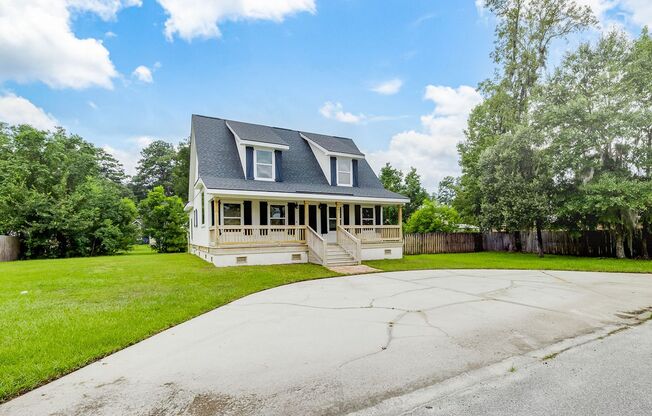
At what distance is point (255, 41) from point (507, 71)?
56.9ft

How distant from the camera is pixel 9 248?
18250mm

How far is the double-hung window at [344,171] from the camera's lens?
17.8 metres

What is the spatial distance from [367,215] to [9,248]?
20.8m

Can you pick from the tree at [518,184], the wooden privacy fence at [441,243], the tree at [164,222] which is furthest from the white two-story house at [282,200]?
the tree at [164,222]

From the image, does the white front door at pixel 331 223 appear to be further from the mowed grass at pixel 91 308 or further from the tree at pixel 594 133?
the tree at pixel 594 133

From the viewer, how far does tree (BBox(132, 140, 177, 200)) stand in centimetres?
4788

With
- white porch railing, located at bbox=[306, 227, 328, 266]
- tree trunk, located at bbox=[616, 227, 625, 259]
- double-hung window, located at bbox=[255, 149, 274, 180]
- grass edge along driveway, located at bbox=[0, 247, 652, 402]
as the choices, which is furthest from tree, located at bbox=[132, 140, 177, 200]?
tree trunk, located at bbox=[616, 227, 625, 259]

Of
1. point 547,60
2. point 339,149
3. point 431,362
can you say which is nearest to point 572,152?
point 547,60

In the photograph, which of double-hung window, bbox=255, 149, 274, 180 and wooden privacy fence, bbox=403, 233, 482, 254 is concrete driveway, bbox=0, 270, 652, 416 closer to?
double-hung window, bbox=255, 149, 274, 180

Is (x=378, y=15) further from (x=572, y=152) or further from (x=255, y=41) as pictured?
(x=572, y=152)

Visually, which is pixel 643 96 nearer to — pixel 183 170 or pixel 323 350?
pixel 323 350

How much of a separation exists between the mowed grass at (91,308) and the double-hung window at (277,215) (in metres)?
4.20

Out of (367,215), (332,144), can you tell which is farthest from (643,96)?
(332,144)

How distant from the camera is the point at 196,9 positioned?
12.9m
